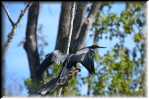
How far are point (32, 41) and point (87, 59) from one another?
1.50ft

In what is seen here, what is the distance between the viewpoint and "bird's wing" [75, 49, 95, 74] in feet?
10.5

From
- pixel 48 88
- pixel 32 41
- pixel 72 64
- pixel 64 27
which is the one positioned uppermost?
pixel 64 27

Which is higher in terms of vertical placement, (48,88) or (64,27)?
(64,27)

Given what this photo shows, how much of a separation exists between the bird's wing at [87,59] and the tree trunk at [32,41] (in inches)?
13.0

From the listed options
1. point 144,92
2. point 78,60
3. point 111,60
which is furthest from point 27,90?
point 144,92

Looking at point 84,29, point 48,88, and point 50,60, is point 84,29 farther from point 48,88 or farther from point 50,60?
point 48,88

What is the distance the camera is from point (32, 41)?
3240 mm

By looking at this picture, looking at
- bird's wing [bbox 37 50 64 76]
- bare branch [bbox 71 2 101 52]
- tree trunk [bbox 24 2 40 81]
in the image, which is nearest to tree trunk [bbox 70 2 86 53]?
bare branch [bbox 71 2 101 52]

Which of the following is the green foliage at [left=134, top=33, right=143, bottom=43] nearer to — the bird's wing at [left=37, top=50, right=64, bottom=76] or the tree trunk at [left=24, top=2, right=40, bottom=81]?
the bird's wing at [left=37, top=50, right=64, bottom=76]

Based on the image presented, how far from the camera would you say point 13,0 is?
323cm

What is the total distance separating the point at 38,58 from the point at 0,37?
339 mm

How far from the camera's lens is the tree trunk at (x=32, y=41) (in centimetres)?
322

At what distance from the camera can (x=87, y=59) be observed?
324cm

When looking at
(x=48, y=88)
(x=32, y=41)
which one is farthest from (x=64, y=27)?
(x=48, y=88)
